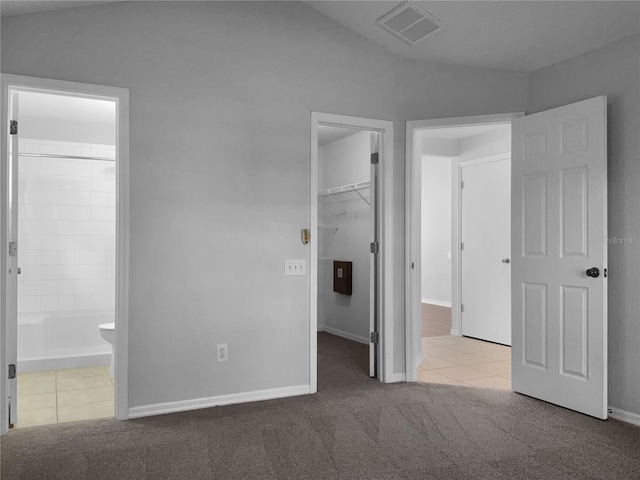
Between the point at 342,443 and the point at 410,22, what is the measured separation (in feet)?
9.32

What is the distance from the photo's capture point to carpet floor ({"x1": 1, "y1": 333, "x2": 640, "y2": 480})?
2.52m

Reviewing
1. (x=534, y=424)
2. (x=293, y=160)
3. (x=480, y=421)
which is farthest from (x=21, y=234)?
(x=534, y=424)

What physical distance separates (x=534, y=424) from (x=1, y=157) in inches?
142

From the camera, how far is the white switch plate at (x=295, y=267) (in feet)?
12.4

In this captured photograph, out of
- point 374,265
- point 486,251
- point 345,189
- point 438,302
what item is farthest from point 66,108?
point 438,302

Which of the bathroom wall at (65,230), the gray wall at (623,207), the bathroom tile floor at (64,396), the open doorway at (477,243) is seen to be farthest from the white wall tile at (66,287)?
the gray wall at (623,207)

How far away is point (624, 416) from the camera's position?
10.9 feet

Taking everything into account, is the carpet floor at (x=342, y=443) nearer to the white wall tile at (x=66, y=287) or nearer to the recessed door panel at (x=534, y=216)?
the recessed door panel at (x=534, y=216)

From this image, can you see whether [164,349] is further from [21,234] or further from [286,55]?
[21,234]

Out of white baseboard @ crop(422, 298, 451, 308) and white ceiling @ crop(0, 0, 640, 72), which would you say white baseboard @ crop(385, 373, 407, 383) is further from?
white baseboard @ crop(422, 298, 451, 308)

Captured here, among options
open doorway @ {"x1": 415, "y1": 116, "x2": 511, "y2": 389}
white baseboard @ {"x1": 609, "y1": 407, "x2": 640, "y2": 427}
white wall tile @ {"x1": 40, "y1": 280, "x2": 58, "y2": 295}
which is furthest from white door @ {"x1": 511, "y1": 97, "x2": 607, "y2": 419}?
white wall tile @ {"x1": 40, "y1": 280, "x2": 58, "y2": 295}

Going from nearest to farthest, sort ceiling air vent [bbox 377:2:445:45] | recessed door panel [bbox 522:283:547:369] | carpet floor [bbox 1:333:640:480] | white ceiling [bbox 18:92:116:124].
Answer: carpet floor [bbox 1:333:640:480]
ceiling air vent [bbox 377:2:445:45]
recessed door panel [bbox 522:283:547:369]
white ceiling [bbox 18:92:116:124]

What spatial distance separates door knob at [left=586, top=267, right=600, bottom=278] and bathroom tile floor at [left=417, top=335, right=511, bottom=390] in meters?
1.19

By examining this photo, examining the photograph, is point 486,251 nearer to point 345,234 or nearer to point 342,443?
point 345,234
